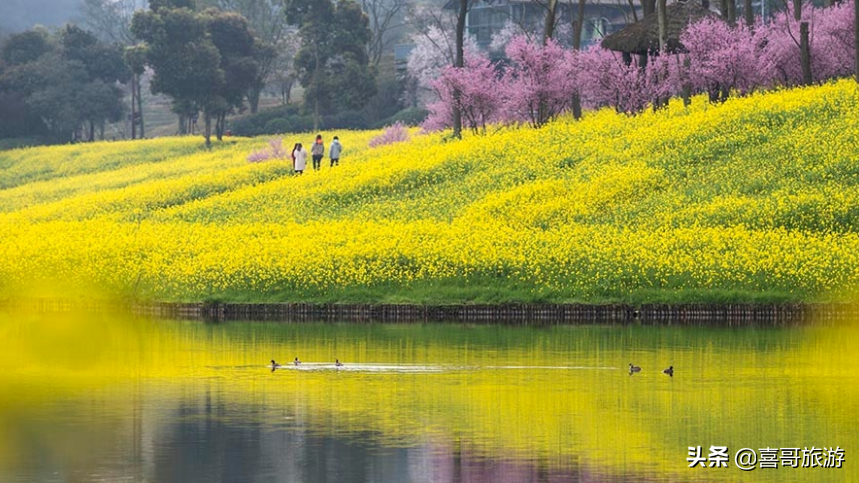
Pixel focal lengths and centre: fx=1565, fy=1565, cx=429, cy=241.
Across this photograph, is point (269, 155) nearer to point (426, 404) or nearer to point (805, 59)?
point (805, 59)

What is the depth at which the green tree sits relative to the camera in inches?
4365

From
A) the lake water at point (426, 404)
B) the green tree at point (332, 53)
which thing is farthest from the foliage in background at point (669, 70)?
the green tree at point (332, 53)

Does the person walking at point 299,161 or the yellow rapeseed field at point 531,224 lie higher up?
the person walking at point 299,161

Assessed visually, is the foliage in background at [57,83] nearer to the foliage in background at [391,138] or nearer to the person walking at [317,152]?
the foliage in background at [391,138]

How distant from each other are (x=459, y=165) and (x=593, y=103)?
1483 centimetres

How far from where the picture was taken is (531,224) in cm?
4928

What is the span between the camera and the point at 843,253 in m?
40.6

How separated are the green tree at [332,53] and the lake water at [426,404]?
74462 mm

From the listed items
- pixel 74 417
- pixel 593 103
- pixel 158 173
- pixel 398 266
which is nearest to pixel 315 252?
pixel 398 266

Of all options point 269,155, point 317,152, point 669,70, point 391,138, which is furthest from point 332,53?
point 669,70

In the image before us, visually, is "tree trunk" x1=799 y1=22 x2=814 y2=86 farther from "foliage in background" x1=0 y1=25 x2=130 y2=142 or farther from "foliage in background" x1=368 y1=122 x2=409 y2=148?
"foliage in background" x1=0 y1=25 x2=130 y2=142

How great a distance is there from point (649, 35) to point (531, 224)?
2028 centimetres

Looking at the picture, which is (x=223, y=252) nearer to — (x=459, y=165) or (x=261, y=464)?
(x=459, y=165)

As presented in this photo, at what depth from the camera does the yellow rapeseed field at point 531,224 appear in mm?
41250
